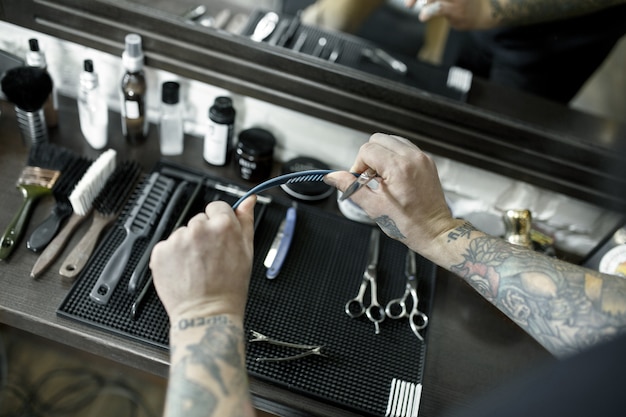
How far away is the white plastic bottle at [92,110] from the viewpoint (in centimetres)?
96

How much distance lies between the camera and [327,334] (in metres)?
0.86

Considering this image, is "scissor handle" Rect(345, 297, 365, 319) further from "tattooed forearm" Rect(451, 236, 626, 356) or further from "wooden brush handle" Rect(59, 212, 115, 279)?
"wooden brush handle" Rect(59, 212, 115, 279)

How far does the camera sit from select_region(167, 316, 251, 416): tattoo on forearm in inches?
24.2

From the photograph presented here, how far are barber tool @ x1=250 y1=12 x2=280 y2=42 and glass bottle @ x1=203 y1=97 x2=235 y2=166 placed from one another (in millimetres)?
118

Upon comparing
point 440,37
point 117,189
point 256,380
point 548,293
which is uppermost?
point 440,37

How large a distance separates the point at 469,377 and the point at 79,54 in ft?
2.91

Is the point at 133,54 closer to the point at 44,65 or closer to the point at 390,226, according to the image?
the point at 44,65

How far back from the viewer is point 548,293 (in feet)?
2.42

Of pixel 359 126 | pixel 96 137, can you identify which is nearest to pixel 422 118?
pixel 359 126

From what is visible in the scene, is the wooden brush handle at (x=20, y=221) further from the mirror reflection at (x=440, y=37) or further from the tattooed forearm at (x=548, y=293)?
the tattooed forearm at (x=548, y=293)

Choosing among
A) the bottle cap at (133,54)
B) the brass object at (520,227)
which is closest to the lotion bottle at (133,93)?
the bottle cap at (133,54)

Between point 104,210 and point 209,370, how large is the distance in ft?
1.35

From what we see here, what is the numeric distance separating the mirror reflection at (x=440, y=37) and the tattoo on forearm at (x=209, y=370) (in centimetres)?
51

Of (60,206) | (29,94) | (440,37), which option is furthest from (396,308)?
(29,94)
